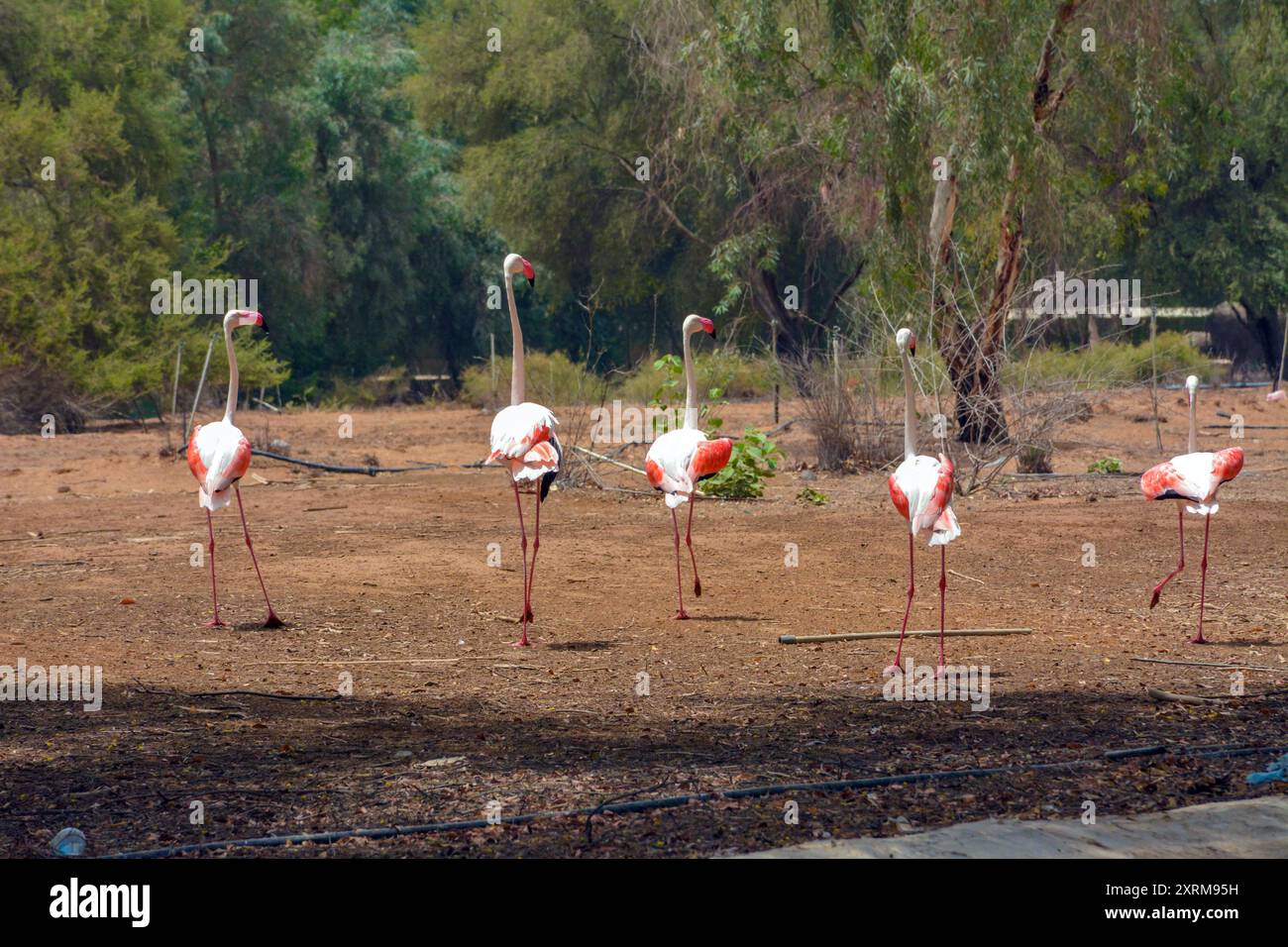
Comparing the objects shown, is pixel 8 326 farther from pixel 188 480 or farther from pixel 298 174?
pixel 298 174

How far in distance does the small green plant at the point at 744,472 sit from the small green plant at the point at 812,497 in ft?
1.44

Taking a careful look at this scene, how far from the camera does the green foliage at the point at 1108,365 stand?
16.0m

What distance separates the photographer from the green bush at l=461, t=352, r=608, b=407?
Answer: 24406 mm

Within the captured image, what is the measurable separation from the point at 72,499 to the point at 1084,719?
12.7m

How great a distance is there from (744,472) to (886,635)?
6710 mm

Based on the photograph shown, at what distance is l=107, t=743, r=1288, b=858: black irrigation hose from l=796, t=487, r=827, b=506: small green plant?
29.1ft

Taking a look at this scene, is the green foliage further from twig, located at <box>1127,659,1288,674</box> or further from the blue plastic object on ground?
the blue plastic object on ground

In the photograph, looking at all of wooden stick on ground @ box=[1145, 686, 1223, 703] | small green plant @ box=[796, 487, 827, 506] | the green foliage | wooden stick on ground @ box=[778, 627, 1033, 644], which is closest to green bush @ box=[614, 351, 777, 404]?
the green foliage

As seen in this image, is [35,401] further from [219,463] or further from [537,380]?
[219,463]

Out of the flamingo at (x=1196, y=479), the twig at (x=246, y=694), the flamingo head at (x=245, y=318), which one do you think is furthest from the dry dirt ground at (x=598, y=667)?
the flamingo head at (x=245, y=318)

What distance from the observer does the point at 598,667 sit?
7969 mm

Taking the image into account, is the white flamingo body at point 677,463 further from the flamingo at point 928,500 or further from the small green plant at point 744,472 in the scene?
the small green plant at point 744,472

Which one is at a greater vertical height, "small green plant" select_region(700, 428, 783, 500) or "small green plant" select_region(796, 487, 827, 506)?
"small green plant" select_region(700, 428, 783, 500)
